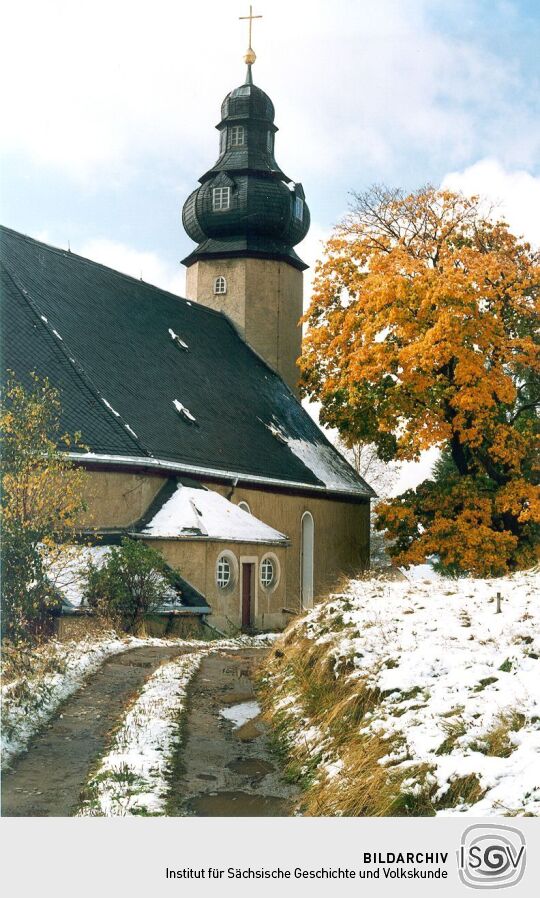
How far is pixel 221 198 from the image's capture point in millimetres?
35438

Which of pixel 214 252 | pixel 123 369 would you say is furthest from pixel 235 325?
pixel 123 369

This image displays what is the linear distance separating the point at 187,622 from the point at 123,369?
7355 millimetres

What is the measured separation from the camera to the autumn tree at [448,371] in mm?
21562

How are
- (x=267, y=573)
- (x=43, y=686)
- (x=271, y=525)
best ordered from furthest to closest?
(x=271, y=525) → (x=267, y=573) → (x=43, y=686)

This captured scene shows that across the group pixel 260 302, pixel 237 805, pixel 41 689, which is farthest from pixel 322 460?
pixel 237 805

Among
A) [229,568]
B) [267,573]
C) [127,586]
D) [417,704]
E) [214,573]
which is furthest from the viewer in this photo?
[267,573]

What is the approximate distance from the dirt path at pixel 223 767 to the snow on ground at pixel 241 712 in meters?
0.07

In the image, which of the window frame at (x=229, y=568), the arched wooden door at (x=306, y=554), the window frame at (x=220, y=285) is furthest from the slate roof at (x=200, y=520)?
the window frame at (x=220, y=285)

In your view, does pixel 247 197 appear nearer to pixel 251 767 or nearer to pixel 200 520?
pixel 200 520

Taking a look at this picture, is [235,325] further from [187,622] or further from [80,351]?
[187,622]

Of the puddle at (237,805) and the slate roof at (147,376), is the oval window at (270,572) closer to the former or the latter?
the slate roof at (147,376)

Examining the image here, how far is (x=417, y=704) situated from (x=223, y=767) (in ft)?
5.68

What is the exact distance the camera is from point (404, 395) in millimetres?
22484
